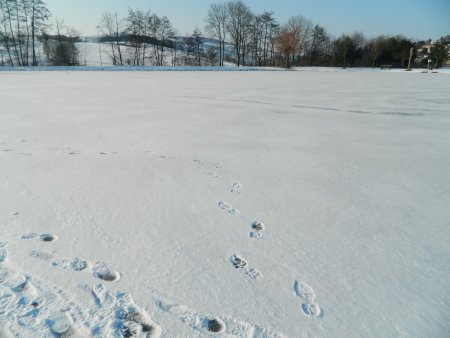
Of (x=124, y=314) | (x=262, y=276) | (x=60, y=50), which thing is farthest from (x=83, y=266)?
(x=60, y=50)

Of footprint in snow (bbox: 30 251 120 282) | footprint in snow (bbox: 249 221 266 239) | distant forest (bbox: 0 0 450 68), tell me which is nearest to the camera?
footprint in snow (bbox: 30 251 120 282)

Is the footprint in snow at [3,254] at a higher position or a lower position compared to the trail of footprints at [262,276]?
higher

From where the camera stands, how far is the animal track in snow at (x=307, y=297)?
1.48m

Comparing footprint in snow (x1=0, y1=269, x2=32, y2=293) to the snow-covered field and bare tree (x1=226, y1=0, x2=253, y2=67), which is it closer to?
the snow-covered field

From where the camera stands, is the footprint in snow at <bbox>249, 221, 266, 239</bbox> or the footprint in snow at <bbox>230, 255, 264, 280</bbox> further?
the footprint in snow at <bbox>249, 221, 266, 239</bbox>

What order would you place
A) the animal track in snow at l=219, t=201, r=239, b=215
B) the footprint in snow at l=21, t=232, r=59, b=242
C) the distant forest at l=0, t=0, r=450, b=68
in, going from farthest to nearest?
the distant forest at l=0, t=0, r=450, b=68
the animal track in snow at l=219, t=201, r=239, b=215
the footprint in snow at l=21, t=232, r=59, b=242

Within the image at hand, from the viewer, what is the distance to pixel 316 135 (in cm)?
479

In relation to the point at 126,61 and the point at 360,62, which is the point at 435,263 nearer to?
the point at 126,61

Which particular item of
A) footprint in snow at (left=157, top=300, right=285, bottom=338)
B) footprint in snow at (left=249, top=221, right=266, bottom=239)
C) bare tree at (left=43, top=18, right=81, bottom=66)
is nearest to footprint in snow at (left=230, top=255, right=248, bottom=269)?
footprint in snow at (left=249, top=221, right=266, bottom=239)

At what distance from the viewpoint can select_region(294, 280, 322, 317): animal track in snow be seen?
1480 millimetres

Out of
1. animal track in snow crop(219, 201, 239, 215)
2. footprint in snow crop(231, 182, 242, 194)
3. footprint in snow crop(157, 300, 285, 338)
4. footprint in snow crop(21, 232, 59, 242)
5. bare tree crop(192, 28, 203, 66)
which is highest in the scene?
bare tree crop(192, 28, 203, 66)

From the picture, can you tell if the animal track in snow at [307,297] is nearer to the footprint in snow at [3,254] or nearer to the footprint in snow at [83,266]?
the footprint in snow at [83,266]

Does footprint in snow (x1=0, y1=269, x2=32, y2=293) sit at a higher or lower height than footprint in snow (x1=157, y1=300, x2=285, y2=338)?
higher

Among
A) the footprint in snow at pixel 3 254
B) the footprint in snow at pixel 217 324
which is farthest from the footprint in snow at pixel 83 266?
the footprint in snow at pixel 217 324
